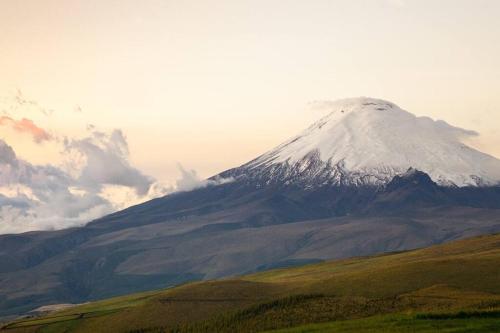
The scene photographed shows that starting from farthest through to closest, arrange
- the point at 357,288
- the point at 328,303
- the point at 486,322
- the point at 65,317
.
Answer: the point at 65,317
the point at 357,288
the point at 328,303
the point at 486,322

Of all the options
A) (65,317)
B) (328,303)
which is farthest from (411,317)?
(65,317)

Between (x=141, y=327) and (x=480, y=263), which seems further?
(x=480, y=263)

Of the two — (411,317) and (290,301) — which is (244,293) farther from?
(411,317)

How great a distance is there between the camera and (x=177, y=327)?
123125mm

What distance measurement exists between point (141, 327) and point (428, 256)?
80477mm

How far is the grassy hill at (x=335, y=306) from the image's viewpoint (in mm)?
79000

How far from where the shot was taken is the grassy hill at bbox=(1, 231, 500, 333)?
259ft

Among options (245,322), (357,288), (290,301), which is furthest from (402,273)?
(245,322)

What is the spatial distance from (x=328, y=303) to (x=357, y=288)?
20.3 metres

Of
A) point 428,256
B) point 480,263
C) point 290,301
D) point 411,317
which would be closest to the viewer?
point 411,317

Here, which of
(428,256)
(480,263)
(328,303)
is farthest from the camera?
(428,256)

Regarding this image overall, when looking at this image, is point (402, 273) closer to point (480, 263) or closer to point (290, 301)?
point (480, 263)

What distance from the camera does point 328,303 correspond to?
11225cm

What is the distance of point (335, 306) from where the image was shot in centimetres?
10662
